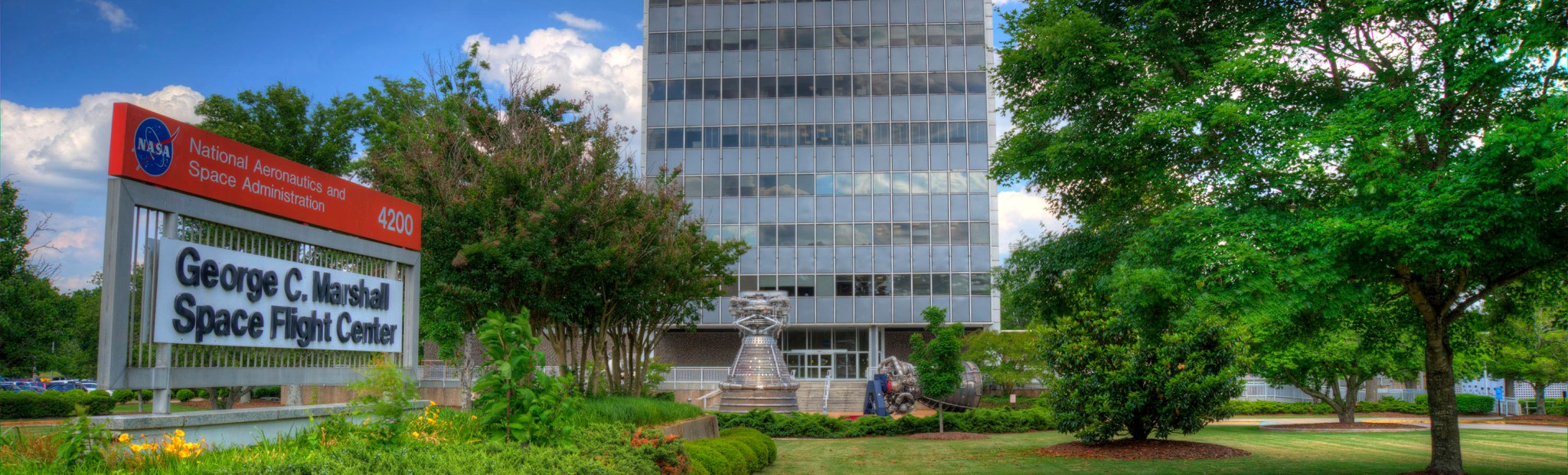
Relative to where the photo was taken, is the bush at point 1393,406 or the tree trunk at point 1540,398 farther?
the bush at point 1393,406

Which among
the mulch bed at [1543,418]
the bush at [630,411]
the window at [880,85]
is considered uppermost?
the window at [880,85]

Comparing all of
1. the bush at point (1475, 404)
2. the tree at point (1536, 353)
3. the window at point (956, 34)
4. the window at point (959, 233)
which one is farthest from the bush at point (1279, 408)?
the window at point (956, 34)

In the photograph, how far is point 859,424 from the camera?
1079 inches

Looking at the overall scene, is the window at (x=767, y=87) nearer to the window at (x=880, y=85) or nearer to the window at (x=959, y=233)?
the window at (x=880, y=85)

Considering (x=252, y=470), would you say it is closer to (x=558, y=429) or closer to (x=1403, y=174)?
(x=558, y=429)

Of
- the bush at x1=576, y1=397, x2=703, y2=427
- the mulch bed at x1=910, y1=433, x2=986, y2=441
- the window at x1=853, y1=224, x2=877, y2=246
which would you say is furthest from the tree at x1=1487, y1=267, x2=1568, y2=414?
the window at x1=853, y1=224, x2=877, y2=246

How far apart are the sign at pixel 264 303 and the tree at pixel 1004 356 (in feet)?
104

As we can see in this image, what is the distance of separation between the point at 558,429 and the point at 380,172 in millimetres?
12831

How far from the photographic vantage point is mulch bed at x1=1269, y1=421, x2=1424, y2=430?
29.9 m

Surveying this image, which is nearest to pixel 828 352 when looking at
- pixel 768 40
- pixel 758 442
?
pixel 768 40

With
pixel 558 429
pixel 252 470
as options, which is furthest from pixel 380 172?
pixel 252 470

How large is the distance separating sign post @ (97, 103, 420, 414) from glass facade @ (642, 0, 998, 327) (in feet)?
130

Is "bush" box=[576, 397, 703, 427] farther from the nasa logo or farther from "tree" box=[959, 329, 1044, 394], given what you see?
"tree" box=[959, 329, 1044, 394]

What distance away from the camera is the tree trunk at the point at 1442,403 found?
48.8 ft
